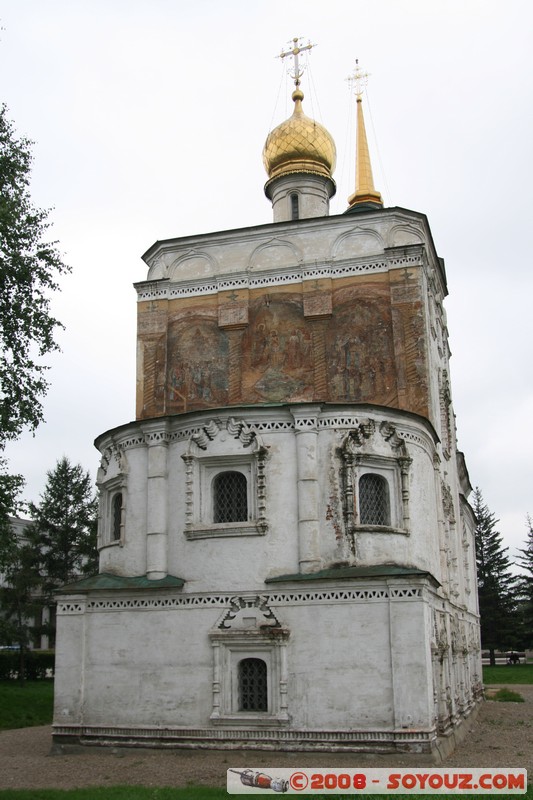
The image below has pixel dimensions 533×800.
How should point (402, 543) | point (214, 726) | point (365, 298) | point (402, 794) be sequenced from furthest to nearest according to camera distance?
point (365, 298), point (402, 543), point (214, 726), point (402, 794)

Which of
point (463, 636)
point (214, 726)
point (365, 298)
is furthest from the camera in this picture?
point (463, 636)

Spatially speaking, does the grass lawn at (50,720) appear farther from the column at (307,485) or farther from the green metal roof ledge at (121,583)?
the column at (307,485)

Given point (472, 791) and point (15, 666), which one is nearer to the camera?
point (472, 791)

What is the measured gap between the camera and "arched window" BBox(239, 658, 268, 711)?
41.5 feet

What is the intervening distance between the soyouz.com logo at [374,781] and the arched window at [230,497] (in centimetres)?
407

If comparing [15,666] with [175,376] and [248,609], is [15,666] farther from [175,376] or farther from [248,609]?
[248,609]

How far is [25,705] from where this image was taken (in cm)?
2219

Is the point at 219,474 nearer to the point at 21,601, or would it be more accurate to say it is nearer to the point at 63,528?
the point at 21,601

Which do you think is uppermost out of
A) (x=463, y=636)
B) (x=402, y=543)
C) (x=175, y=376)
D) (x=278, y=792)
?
(x=175, y=376)

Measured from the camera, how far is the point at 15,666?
2691 centimetres

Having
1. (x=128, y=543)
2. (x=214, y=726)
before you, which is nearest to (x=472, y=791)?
(x=214, y=726)

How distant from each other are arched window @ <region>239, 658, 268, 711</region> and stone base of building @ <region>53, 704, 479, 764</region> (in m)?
0.39

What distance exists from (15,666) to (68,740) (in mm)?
14727

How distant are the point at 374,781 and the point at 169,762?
10.4 ft
